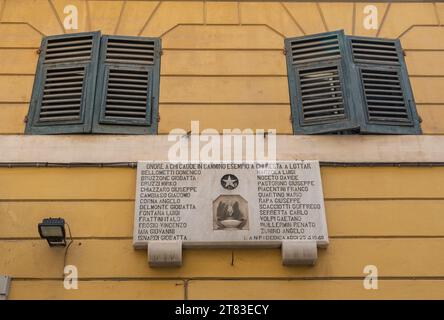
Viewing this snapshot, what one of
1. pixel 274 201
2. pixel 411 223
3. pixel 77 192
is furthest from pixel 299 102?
pixel 77 192

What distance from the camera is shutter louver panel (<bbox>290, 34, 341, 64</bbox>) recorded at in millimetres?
8602

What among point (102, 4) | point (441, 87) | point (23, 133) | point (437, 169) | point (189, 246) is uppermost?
point (102, 4)

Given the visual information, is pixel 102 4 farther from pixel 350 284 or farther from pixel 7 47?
pixel 350 284

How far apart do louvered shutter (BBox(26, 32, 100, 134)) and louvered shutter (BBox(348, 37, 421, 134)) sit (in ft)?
12.3

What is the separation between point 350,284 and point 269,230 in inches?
44.1

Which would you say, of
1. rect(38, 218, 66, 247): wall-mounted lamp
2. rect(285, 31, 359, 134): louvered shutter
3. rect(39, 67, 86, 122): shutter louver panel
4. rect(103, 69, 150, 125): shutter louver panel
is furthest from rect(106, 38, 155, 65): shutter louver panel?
rect(38, 218, 66, 247): wall-mounted lamp

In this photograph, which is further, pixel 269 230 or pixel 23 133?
pixel 23 133

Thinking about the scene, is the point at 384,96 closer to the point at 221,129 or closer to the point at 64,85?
the point at 221,129

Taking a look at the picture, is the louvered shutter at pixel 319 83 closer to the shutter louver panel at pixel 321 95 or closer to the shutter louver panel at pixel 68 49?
the shutter louver panel at pixel 321 95

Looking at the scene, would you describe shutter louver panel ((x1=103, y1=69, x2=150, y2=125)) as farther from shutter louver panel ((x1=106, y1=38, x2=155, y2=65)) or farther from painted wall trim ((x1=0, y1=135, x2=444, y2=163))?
painted wall trim ((x1=0, y1=135, x2=444, y2=163))

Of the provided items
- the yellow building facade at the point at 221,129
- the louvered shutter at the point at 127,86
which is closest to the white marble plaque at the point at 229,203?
the yellow building facade at the point at 221,129

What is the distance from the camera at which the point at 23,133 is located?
7.84m

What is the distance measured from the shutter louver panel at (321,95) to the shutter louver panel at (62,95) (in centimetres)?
313

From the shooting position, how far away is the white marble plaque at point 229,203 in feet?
22.9
